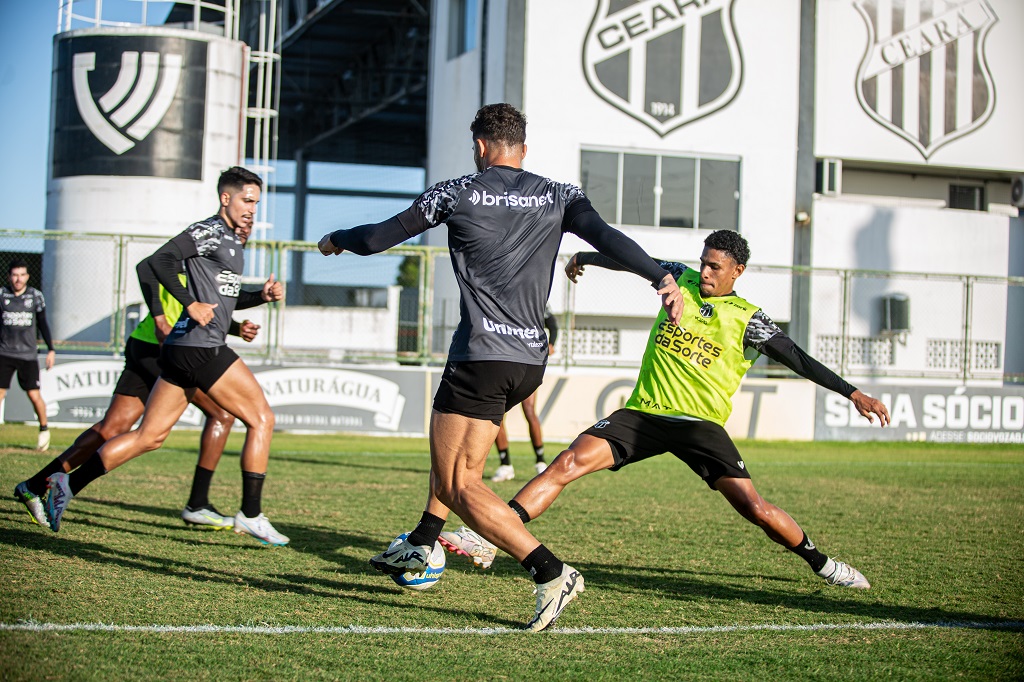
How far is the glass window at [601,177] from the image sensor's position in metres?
25.5

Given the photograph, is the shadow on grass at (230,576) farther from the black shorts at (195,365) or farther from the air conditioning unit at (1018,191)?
the air conditioning unit at (1018,191)

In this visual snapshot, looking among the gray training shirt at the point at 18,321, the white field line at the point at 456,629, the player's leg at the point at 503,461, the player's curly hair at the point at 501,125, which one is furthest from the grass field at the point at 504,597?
the gray training shirt at the point at 18,321

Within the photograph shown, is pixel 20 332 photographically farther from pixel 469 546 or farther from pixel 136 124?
pixel 136 124

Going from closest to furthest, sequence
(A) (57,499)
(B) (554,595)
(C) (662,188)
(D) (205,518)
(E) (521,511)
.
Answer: (B) (554,595), (E) (521,511), (A) (57,499), (D) (205,518), (C) (662,188)

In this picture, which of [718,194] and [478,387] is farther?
[718,194]

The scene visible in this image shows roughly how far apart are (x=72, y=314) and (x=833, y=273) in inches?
658

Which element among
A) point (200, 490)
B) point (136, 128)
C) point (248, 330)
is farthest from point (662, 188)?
point (200, 490)

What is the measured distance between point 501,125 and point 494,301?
833mm

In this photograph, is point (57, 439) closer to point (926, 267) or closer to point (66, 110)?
point (66, 110)

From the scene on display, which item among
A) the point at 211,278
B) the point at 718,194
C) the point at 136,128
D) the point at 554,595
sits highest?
the point at 136,128

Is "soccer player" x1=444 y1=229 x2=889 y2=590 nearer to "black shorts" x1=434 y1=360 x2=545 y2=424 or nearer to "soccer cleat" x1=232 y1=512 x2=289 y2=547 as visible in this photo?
"black shorts" x1=434 y1=360 x2=545 y2=424

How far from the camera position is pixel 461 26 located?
27484 mm

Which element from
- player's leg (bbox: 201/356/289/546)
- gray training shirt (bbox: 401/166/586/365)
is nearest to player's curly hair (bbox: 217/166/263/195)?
player's leg (bbox: 201/356/289/546)

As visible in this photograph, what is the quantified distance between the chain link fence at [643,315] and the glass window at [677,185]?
2650 millimetres
